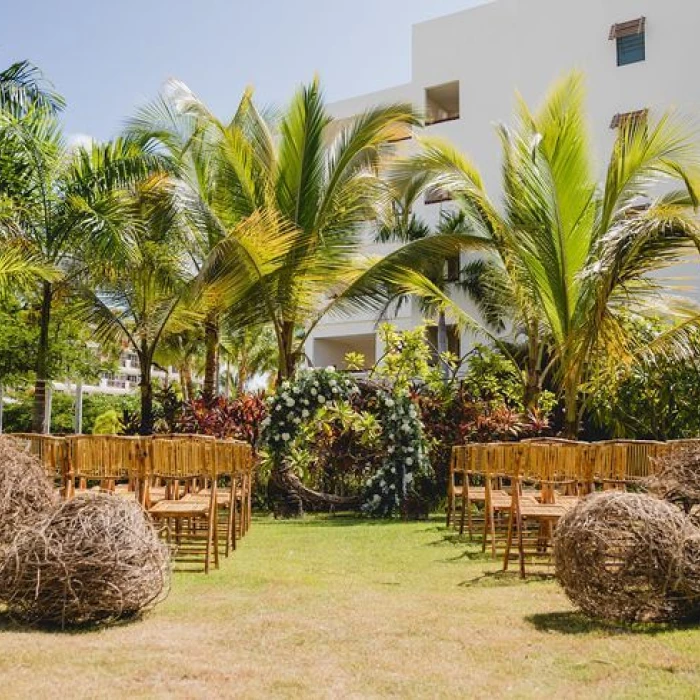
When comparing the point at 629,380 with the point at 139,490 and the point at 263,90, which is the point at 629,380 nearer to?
the point at 263,90

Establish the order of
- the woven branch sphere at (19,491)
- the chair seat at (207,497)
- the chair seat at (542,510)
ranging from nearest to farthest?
the woven branch sphere at (19,491)
the chair seat at (542,510)
the chair seat at (207,497)

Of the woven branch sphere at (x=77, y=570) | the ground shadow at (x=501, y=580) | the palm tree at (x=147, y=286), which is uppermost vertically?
the palm tree at (x=147, y=286)

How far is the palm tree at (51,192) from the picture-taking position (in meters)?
13.8

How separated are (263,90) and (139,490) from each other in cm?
1090

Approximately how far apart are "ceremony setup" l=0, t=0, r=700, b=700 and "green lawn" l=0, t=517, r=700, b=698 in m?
0.03

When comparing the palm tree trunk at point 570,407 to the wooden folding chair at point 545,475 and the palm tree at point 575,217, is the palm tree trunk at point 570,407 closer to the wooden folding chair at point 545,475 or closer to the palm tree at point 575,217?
the palm tree at point 575,217

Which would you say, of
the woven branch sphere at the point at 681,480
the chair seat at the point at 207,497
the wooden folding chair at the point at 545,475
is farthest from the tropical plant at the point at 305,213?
the woven branch sphere at the point at 681,480

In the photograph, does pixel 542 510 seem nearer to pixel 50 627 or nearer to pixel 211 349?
pixel 50 627

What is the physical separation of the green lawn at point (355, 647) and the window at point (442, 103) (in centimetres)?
2222

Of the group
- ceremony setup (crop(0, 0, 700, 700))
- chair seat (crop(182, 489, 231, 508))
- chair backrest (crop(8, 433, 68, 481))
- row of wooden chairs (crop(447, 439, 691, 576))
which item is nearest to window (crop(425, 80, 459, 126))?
Result: ceremony setup (crop(0, 0, 700, 700))

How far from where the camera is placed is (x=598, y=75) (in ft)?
77.7

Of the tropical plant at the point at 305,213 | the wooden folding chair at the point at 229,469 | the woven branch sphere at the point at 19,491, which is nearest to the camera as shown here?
the woven branch sphere at the point at 19,491

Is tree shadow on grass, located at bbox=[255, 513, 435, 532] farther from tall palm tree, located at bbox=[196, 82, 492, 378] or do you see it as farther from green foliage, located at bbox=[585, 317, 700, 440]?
green foliage, located at bbox=[585, 317, 700, 440]

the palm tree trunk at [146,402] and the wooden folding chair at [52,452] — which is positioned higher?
the palm tree trunk at [146,402]
